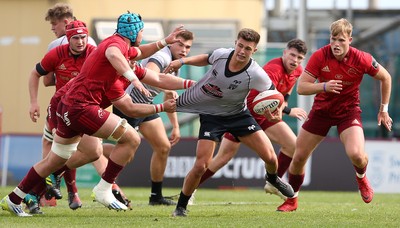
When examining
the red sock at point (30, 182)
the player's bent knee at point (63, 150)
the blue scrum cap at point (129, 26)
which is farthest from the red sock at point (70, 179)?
the blue scrum cap at point (129, 26)

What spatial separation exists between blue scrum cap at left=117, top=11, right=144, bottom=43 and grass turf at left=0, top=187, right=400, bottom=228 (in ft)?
6.44

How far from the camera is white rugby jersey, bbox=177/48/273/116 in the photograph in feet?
39.6

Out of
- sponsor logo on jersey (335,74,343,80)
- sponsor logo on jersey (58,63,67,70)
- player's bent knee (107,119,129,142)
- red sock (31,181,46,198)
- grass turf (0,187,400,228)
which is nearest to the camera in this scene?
grass turf (0,187,400,228)

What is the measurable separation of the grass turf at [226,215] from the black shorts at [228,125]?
3.07 ft

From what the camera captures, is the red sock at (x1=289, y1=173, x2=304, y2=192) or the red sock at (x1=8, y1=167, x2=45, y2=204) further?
the red sock at (x1=289, y1=173, x2=304, y2=192)

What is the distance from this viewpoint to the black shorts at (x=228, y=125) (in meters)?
12.2

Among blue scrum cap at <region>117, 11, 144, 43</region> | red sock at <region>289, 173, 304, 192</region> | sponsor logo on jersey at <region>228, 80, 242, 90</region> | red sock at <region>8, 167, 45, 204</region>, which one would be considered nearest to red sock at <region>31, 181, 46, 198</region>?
red sock at <region>8, 167, 45, 204</region>

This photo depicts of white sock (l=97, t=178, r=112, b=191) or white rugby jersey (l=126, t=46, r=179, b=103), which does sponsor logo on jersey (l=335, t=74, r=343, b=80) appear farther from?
white sock (l=97, t=178, r=112, b=191)

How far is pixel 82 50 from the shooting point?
12883 millimetres

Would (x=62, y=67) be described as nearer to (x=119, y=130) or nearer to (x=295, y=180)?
(x=119, y=130)

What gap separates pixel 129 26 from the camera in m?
11.8

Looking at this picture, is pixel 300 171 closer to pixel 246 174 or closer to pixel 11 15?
pixel 246 174

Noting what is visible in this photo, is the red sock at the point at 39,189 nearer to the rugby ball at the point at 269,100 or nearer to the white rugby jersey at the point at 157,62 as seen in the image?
the white rugby jersey at the point at 157,62

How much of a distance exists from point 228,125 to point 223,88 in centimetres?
44
